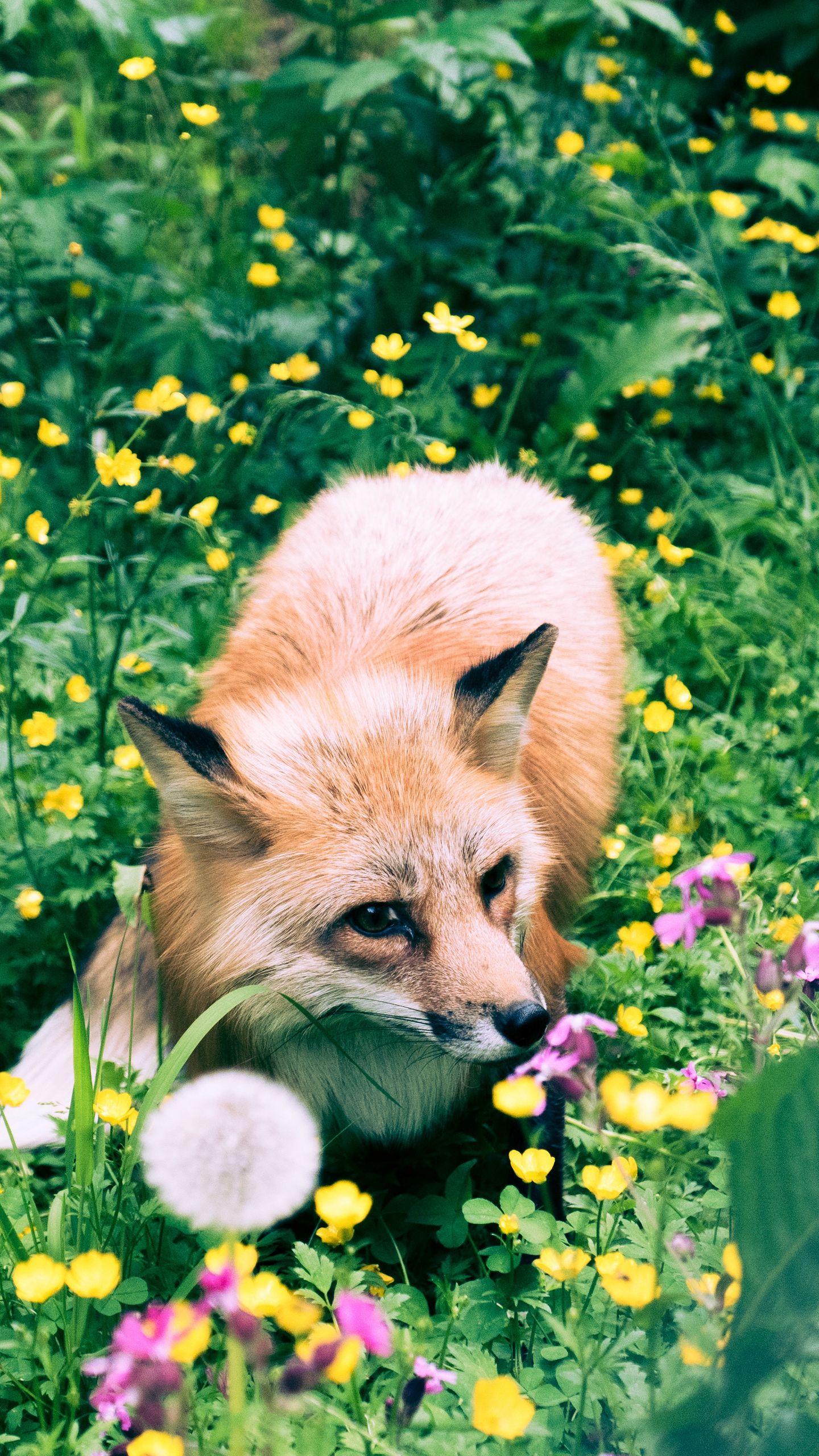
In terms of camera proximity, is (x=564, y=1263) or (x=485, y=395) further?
(x=485, y=395)

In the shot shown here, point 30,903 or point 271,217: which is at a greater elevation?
point 271,217

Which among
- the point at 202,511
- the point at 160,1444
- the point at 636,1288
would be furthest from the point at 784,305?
the point at 160,1444

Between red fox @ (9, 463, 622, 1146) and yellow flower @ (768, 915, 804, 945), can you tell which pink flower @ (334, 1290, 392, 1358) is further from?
yellow flower @ (768, 915, 804, 945)

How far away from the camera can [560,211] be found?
457 cm

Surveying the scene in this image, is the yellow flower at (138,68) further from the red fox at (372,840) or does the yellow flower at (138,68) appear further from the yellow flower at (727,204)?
the yellow flower at (727,204)

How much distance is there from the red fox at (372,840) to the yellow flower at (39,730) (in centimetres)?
42

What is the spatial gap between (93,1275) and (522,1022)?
0.77m

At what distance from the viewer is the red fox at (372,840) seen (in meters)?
2.06

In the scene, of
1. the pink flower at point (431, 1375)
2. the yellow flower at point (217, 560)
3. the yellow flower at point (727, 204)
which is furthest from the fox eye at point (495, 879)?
the yellow flower at point (727, 204)

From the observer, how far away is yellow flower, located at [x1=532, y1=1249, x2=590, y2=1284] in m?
1.58

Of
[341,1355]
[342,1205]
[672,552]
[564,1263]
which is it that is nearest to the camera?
[341,1355]

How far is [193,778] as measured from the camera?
2.06 m

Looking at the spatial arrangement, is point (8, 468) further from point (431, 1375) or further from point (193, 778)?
point (431, 1375)

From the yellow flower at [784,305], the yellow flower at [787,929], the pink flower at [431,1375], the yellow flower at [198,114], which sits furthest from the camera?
the yellow flower at [784,305]
